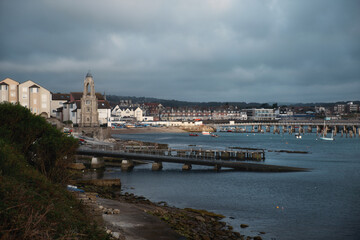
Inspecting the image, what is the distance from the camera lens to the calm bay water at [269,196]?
92.0 ft

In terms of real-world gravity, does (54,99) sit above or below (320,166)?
above

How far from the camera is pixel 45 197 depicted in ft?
48.0

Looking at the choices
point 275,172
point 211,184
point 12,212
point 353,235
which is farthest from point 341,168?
point 12,212

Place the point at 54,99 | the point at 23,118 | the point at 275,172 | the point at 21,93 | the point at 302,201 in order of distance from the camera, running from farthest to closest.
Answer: the point at 54,99
the point at 21,93
the point at 275,172
the point at 302,201
the point at 23,118

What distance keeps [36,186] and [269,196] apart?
90.8 ft

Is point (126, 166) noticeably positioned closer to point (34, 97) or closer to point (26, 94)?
point (26, 94)

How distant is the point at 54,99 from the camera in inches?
4734

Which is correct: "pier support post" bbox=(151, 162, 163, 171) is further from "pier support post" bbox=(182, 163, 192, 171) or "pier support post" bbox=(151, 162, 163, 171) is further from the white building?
the white building

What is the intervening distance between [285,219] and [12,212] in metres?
23.6

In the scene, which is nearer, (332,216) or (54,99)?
(332,216)

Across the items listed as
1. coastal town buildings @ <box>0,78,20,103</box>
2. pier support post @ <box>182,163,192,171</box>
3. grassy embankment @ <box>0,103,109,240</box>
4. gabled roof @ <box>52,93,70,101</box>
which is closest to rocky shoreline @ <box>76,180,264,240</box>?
grassy embankment @ <box>0,103,109,240</box>

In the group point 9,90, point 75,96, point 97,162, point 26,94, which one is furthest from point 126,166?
point 75,96

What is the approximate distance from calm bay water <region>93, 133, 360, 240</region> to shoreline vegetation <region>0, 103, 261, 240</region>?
3.98 metres

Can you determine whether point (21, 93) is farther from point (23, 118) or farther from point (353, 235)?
point (353, 235)
